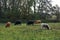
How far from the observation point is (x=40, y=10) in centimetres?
5309

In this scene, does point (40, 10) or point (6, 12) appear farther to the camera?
point (40, 10)

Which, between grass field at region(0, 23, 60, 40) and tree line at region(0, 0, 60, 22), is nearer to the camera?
grass field at region(0, 23, 60, 40)

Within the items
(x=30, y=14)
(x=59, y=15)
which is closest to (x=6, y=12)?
(x=30, y=14)

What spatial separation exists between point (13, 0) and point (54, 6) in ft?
42.4

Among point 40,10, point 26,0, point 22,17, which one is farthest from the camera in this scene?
point 40,10

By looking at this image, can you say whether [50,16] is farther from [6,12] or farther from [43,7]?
[6,12]

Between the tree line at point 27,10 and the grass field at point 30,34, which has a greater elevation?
the grass field at point 30,34

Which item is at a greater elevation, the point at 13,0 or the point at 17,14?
the point at 13,0

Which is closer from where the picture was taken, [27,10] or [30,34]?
[30,34]

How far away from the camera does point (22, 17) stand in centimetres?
4528

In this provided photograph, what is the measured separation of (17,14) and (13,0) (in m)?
5.14

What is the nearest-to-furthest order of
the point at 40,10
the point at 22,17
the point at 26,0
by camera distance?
1. the point at 22,17
2. the point at 26,0
3. the point at 40,10

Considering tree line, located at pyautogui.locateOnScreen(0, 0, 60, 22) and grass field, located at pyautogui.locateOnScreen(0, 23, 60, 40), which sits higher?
grass field, located at pyautogui.locateOnScreen(0, 23, 60, 40)

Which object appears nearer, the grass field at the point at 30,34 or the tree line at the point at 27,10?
the grass field at the point at 30,34
